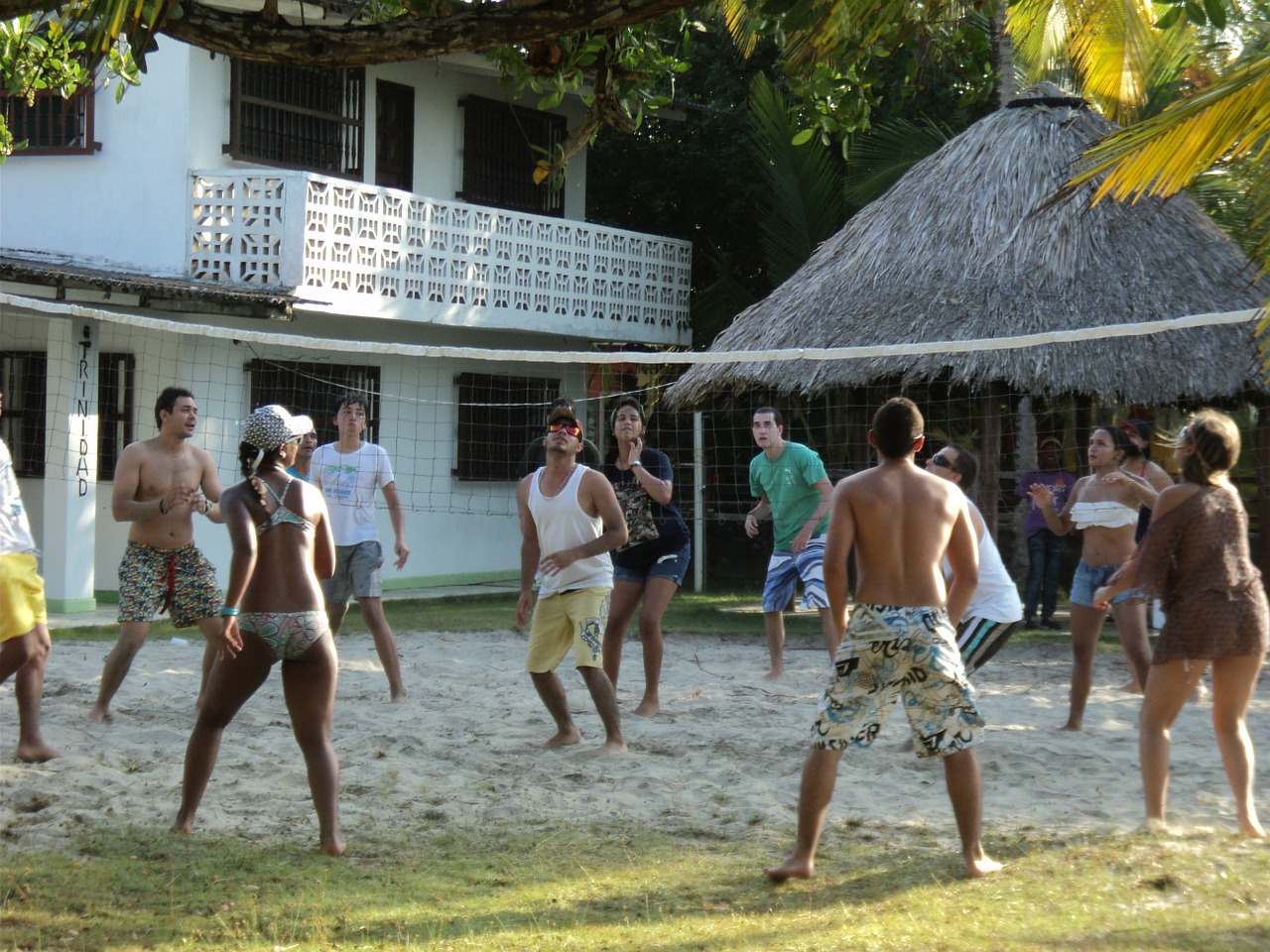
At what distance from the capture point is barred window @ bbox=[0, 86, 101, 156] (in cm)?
1369

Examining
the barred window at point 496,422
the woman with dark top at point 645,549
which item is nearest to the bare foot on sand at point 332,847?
the woman with dark top at point 645,549

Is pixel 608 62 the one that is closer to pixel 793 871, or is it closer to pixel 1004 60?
pixel 793 871

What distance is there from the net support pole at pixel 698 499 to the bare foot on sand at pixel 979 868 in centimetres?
896

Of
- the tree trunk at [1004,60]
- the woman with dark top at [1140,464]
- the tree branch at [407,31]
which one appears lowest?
the woman with dark top at [1140,464]

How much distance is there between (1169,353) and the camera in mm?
11812

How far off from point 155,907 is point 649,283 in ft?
44.9

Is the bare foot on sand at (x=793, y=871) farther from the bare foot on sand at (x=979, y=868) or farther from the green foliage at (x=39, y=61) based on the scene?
the green foliage at (x=39, y=61)

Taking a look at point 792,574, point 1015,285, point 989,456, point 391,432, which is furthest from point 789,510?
point 391,432

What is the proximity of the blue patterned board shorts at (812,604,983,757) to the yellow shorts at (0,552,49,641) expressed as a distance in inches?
137

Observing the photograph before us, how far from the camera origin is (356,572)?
803 centimetres

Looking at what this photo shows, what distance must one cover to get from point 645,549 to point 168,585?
95.5 inches

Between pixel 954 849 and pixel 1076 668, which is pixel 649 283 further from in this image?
pixel 954 849

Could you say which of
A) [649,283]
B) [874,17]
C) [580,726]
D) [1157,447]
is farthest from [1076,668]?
[649,283]

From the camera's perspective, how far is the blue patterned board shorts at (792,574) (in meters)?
8.84
